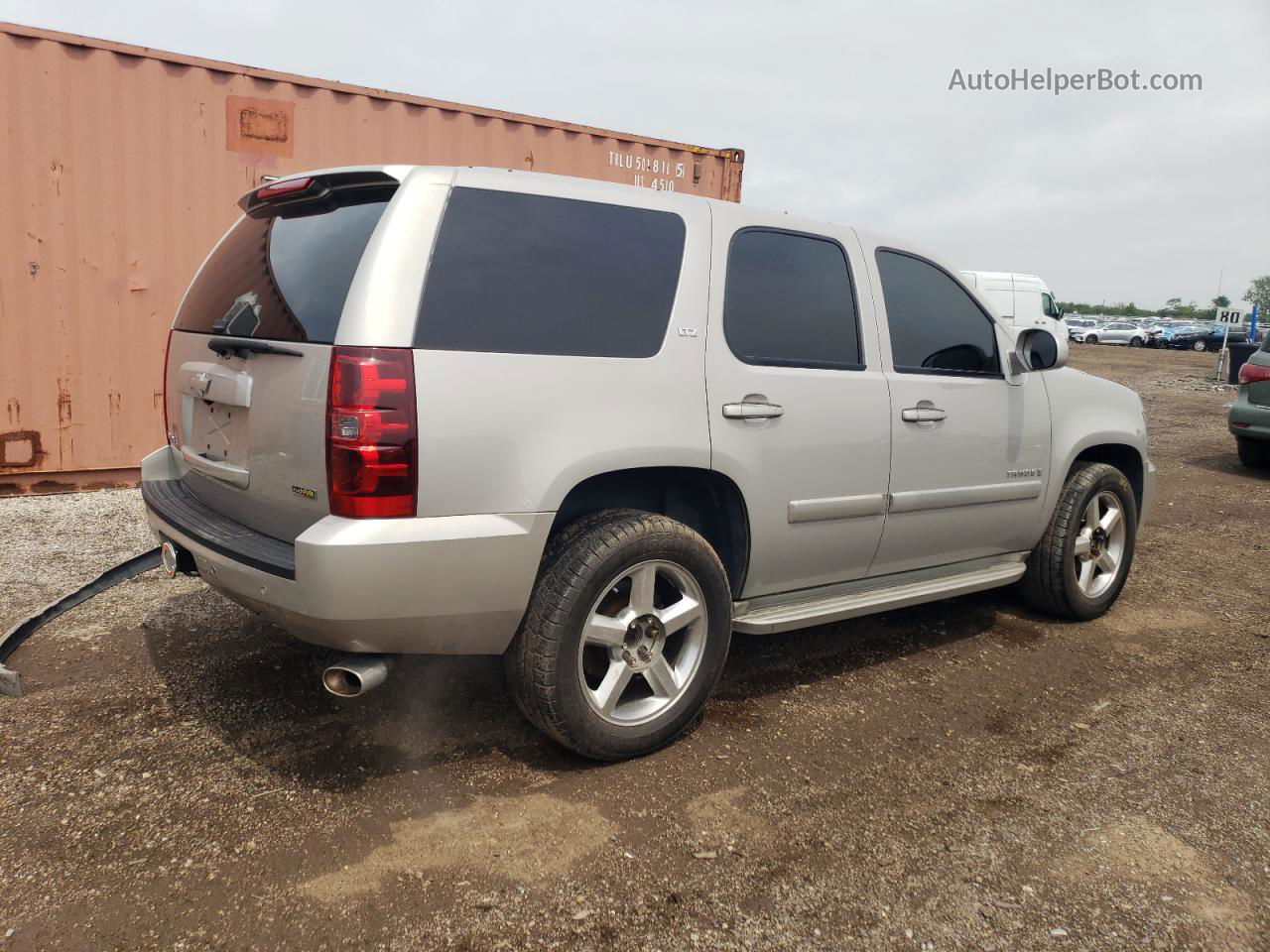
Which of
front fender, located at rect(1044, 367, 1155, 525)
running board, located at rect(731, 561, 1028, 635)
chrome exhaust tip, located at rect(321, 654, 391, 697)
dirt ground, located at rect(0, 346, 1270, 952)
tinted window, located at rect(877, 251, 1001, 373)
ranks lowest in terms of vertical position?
dirt ground, located at rect(0, 346, 1270, 952)

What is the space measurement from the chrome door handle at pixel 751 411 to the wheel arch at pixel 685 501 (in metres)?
0.20

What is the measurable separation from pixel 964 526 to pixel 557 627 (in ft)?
6.58

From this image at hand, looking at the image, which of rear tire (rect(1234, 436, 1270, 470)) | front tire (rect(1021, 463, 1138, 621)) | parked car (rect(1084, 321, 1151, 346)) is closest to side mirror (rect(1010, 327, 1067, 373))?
front tire (rect(1021, 463, 1138, 621))

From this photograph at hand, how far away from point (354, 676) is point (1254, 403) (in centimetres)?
957

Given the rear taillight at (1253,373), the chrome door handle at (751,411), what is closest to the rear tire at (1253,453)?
the rear taillight at (1253,373)

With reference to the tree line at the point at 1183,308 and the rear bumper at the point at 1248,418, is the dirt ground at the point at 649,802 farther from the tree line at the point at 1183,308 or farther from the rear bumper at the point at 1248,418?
the tree line at the point at 1183,308

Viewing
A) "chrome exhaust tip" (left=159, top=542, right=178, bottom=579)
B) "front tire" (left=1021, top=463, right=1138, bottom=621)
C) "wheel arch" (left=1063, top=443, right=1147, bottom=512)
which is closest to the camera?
"chrome exhaust tip" (left=159, top=542, right=178, bottom=579)

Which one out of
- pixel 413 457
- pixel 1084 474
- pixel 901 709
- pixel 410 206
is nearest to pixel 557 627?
pixel 413 457

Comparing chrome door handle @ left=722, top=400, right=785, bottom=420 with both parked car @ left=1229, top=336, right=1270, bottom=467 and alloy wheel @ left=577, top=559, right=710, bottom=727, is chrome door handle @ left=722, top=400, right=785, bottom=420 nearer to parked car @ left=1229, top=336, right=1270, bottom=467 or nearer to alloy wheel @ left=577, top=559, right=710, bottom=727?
alloy wheel @ left=577, top=559, right=710, bottom=727

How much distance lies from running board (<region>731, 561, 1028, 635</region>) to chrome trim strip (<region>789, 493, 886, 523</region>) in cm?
34

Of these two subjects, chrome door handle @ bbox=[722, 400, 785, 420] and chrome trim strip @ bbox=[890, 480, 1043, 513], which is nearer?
chrome door handle @ bbox=[722, 400, 785, 420]

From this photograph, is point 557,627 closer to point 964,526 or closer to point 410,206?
point 410,206

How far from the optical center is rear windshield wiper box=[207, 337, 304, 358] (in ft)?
8.27

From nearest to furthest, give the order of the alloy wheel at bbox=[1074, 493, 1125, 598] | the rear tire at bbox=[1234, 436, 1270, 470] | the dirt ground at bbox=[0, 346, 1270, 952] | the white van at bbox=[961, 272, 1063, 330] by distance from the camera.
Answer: the dirt ground at bbox=[0, 346, 1270, 952]
the alloy wheel at bbox=[1074, 493, 1125, 598]
the rear tire at bbox=[1234, 436, 1270, 470]
the white van at bbox=[961, 272, 1063, 330]
